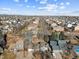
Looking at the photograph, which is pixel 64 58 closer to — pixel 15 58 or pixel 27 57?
pixel 27 57

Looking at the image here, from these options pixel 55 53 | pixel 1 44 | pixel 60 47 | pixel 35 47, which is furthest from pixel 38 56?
pixel 1 44

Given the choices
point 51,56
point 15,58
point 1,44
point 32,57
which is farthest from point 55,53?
point 1,44

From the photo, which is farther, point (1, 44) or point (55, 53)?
point (1, 44)

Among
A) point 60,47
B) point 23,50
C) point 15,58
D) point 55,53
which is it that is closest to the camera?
point 15,58

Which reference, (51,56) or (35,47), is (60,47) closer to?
(35,47)

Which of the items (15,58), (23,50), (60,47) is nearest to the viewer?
(15,58)

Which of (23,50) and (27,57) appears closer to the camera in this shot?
(27,57)

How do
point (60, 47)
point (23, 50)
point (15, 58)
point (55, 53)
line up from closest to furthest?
point (15, 58)
point (55, 53)
point (23, 50)
point (60, 47)
